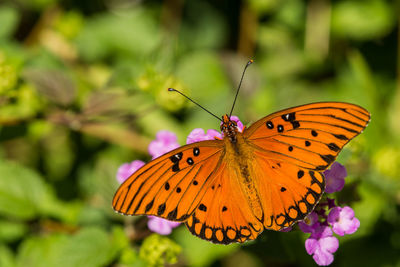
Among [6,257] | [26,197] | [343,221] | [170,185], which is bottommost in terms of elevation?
[6,257]

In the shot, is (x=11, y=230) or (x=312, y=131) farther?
(x=11, y=230)

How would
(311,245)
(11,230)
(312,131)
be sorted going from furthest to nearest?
1. (11,230)
2. (311,245)
3. (312,131)

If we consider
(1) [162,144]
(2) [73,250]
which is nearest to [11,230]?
(2) [73,250]

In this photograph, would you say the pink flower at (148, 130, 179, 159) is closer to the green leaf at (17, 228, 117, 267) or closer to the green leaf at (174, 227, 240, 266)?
the green leaf at (17, 228, 117, 267)

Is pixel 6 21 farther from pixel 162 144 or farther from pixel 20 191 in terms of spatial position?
pixel 162 144

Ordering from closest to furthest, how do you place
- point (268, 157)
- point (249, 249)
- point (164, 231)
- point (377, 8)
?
point (268, 157) < point (164, 231) < point (249, 249) < point (377, 8)

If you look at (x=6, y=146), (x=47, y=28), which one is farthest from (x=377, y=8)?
(x=6, y=146)

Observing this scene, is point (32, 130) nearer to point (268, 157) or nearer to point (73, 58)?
point (73, 58)
